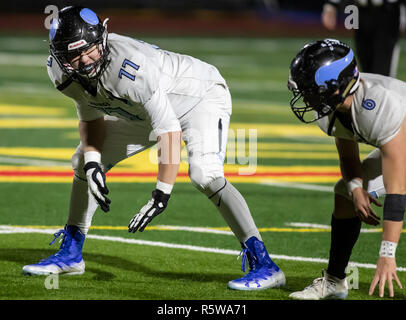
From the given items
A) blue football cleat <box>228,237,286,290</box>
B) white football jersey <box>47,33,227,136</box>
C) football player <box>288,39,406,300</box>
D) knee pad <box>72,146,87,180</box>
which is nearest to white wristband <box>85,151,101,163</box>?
knee pad <box>72,146,87,180</box>

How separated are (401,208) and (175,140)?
4.30 ft

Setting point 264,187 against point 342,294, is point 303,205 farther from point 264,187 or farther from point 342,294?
point 342,294

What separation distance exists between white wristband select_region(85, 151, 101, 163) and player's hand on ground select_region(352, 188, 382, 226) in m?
1.58

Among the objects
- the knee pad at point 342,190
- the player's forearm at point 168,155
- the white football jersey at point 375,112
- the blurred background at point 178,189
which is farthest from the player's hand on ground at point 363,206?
the player's forearm at point 168,155

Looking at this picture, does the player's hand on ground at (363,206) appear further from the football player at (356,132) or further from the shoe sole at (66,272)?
the shoe sole at (66,272)

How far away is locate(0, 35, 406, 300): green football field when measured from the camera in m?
5.58

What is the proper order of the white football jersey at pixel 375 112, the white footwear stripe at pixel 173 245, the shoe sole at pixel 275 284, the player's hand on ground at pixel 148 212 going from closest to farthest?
the white football jersey at pixel 375 112 < the player's hand on ground at pixel 148 212 < the shoe sole at pixel 275 284 < the white footwear stripe at pixel 173 245

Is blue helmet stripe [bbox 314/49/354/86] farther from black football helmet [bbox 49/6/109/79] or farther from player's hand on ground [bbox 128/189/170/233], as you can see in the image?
black football helmet [bbox 49/6/109/79]

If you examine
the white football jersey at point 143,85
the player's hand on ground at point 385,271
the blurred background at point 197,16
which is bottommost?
the blurred background at point 197,16

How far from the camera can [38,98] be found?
49.5ft

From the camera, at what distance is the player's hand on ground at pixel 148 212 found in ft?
17.0

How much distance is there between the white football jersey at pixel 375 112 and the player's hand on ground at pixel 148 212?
103 cm

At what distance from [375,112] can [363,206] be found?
1.69ft
